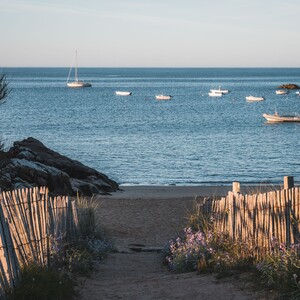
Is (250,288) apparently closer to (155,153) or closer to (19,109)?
(155,153)

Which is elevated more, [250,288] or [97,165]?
[250,288]

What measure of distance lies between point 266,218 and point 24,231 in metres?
3.46

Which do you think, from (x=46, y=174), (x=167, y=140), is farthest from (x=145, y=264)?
(x=167, y=140)

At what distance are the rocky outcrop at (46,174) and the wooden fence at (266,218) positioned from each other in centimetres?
700

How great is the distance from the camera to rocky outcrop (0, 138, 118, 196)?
69.3ft

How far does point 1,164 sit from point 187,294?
313 inches

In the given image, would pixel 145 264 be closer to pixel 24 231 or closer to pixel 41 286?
pixel 24 231

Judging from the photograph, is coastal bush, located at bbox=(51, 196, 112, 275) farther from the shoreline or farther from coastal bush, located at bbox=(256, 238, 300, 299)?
the shoreline

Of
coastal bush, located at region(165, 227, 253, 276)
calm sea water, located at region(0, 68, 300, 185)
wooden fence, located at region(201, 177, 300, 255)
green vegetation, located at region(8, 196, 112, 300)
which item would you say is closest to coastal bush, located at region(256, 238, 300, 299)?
wooden fence, located at region(201, 177, 300, 255)

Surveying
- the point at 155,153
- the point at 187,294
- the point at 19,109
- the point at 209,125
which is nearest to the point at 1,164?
the point at 187,294

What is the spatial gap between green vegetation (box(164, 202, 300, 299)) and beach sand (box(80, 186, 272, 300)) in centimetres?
23

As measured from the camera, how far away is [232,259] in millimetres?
10656

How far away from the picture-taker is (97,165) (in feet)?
135

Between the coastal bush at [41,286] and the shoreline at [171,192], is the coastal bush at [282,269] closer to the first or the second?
the coastal bush at [41,286]
